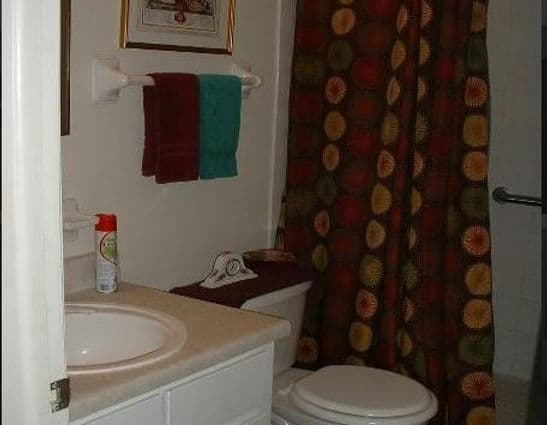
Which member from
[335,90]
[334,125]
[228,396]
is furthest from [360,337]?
[228,396]

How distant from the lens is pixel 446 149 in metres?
2.24

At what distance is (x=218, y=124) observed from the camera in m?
2.12

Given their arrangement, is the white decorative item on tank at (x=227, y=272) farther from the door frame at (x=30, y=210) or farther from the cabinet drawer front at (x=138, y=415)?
the door frame at (x=30, y=210)

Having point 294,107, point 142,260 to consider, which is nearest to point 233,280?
point 142,260

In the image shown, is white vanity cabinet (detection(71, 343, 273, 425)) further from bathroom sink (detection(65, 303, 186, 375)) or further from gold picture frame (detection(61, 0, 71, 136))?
gold picture frame (detection(61, 0, 71, 136))

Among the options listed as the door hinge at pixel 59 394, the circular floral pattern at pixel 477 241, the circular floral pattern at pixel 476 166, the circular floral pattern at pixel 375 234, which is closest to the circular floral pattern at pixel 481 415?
the circular floral pattern at pixel 477 241

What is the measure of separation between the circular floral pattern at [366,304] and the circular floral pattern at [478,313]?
0.28 metres

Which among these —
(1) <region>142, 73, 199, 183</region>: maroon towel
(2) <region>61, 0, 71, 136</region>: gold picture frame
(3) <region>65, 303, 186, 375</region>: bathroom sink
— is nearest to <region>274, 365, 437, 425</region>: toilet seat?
(3) <region>65, 303, 186, 375</region>: bathroom sink

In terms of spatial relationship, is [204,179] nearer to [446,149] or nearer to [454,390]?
[446,149]

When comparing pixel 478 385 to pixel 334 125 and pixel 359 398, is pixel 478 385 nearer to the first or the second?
pixel 359 398

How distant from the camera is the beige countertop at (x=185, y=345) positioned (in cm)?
127

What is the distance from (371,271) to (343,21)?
0.79 m

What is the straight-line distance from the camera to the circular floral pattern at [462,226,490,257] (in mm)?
2223

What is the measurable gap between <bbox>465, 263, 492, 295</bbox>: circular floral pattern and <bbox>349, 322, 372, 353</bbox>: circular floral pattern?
1.15 ft
